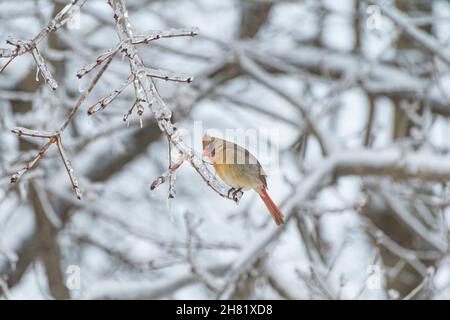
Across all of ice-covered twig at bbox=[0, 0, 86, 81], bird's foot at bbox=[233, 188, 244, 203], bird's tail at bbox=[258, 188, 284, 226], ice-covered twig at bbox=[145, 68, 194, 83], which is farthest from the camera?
bird's tail at bbox=[258, 188, 284, 226]

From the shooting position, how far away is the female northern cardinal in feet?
8.48

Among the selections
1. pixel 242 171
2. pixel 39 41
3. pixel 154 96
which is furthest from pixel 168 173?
pixel 242 171

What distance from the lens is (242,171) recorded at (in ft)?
9.04

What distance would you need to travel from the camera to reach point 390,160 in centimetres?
489

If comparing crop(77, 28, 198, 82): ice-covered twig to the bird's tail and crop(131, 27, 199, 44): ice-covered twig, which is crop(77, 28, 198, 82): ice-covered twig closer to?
crop(131, 27, 199, 44): ice-covered twig

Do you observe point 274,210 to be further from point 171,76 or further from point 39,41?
point 39,41

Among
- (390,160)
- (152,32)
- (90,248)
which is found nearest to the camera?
(152,32)

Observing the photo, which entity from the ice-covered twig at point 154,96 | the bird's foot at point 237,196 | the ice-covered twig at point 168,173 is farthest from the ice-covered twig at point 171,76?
the bird's foot at point 237,196

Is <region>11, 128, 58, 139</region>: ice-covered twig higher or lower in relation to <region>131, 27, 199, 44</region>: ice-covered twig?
lower

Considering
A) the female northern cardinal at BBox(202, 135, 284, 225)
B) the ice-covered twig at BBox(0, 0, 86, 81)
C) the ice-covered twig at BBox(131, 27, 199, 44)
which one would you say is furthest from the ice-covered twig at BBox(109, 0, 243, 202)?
the female northern cardinal at BBox(202, 135, 284, 225)

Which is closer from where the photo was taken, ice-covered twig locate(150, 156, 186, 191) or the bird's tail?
ice-covered twig locate(150, 156, 186, 191)

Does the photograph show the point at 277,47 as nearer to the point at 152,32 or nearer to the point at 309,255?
the point at 309,255

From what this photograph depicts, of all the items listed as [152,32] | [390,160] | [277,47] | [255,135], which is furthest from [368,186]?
[152,32]
